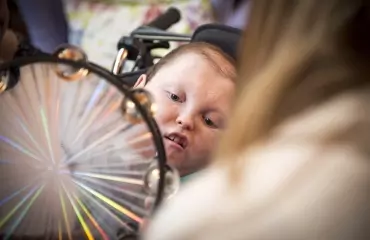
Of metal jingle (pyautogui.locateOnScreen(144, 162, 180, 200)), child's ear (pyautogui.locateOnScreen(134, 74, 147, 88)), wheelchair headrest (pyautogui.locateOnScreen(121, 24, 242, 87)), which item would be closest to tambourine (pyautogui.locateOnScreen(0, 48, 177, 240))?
metal jingle (pyautogui.locateOnScreen(144, 162, 180, 200))

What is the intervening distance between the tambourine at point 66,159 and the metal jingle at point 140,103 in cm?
2

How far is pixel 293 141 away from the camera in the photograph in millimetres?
346

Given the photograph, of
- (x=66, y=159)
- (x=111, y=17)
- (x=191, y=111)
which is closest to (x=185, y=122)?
(x=191, y=111)

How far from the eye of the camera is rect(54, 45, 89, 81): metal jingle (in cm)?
51

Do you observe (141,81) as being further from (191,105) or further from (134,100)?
(134,100)

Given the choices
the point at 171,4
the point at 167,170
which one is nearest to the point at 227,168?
the point at 167,170

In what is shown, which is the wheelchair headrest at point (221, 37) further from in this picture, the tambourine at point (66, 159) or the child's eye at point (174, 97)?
the tambourine at point (66, 159)

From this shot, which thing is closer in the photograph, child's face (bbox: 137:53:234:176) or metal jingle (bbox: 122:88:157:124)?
metal jingle (bbox: 122:88:157:124)

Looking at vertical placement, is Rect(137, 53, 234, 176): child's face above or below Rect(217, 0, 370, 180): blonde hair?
above

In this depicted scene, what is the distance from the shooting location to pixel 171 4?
116cm

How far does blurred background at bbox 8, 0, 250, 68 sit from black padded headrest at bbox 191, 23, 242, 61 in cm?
21

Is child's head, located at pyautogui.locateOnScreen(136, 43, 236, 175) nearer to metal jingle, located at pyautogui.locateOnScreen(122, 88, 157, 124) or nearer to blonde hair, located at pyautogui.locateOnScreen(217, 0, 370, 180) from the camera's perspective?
metal jingle, located at pyautogui.locateOnScreen(122, 88, 157, 124)

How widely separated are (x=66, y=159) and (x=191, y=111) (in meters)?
0.14

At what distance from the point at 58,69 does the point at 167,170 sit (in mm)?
117
